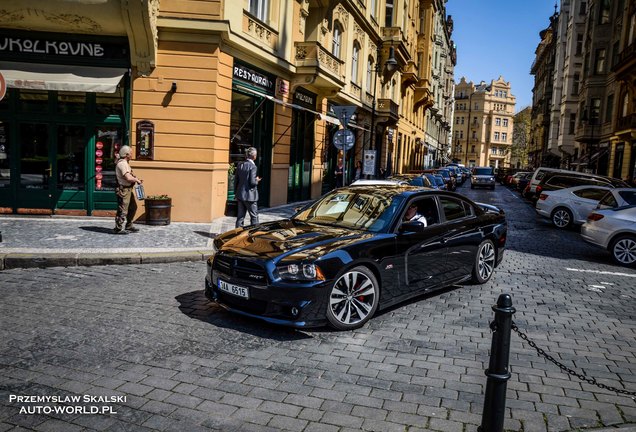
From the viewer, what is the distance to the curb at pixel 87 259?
809cm

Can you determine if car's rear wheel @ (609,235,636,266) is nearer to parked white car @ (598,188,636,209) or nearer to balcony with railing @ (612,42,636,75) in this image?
parked white car @ (598,188,636,209)

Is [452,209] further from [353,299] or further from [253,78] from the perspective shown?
[253,78]

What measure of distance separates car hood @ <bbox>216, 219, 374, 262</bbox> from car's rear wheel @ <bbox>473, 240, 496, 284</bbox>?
2.57 metres

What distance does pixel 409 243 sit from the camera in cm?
626

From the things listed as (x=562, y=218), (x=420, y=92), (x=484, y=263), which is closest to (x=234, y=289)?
(x=484, y=263)

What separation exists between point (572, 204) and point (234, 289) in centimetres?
1430

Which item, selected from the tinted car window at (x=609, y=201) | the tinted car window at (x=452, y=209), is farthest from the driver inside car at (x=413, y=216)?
the tinted car window at (x=609, y=201)

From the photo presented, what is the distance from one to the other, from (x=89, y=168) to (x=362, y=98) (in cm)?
1773

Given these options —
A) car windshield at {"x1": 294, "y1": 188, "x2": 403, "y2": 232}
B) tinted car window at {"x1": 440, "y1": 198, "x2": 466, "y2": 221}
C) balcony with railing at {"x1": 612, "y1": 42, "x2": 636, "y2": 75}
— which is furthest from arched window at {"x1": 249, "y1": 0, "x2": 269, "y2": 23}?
balcony with railing at {"x1": 612, "y1": 42, "x2": 636, "y2": 75}

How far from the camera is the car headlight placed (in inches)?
202

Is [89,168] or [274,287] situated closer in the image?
[274,287]

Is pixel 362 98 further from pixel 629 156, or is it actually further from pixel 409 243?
pixel 409 243

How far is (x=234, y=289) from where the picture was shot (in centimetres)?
539

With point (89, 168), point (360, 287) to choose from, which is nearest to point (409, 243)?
point (360, 287)
